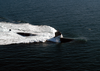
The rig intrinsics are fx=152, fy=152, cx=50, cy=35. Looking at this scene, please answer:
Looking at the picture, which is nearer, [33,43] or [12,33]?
[33,43]

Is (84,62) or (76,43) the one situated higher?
(76,43)

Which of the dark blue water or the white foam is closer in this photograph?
the dark blue water

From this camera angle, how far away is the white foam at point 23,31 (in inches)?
2106

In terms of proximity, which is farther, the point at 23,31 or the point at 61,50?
the point at 23,31

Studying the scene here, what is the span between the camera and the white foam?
176ft

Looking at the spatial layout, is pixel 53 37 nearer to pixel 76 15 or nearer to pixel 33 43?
pixel 33 43

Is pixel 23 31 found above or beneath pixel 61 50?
above

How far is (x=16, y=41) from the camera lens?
52.8 m

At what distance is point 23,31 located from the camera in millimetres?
61562

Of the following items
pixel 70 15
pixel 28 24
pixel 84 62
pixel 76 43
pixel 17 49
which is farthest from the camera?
pixel 70 15

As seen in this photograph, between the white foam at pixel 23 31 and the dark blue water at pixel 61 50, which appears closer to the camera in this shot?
the dark blue water at pixel 61 50

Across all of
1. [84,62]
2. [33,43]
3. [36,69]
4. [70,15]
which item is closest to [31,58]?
[36,69]

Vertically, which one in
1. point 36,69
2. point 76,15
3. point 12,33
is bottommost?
point 36,69

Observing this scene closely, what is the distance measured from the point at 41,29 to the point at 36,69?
1107 inches
